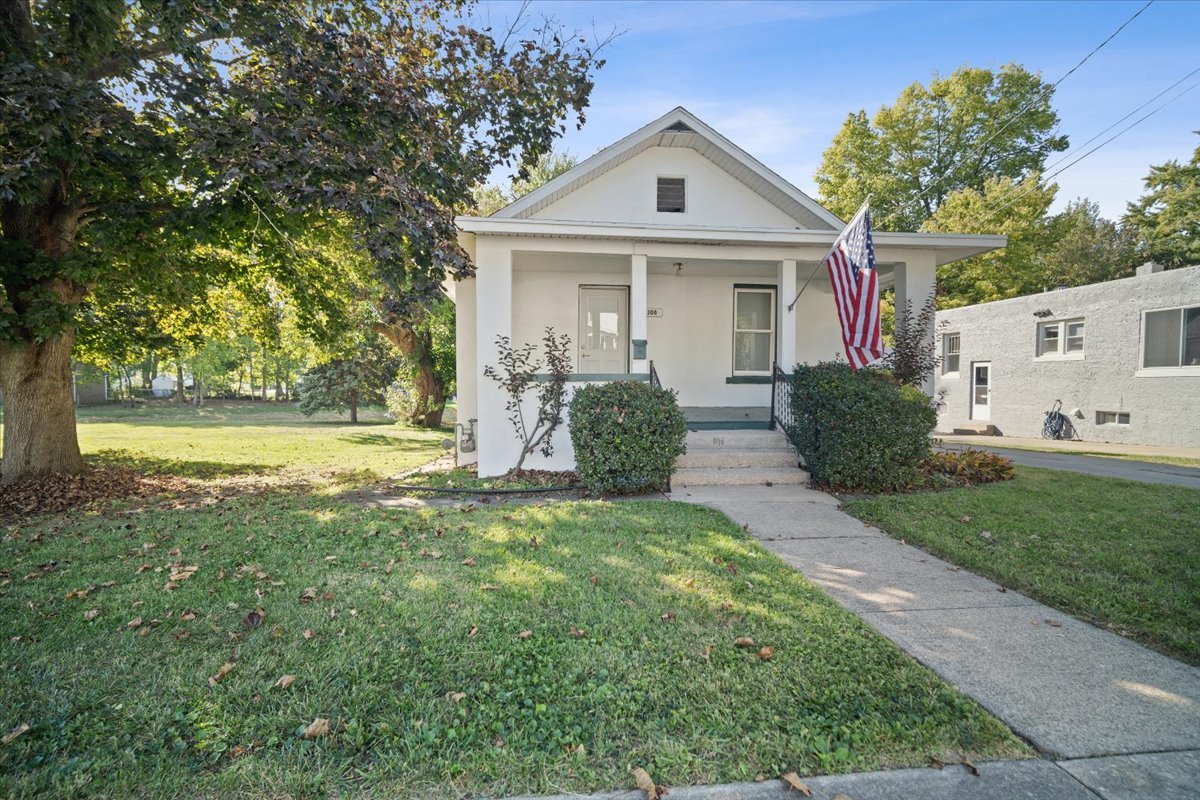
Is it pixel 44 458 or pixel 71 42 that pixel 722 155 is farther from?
pixel 44 458

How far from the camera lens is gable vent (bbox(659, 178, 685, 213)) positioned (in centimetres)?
1010

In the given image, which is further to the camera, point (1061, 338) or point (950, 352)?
point (950, 352)

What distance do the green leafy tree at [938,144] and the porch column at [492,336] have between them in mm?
22485

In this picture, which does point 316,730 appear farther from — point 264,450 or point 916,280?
point 264,450

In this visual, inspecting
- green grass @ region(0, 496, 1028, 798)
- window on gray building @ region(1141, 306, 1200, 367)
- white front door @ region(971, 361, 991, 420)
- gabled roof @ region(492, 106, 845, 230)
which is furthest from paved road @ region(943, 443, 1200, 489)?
white front door @ region(971, 361, 991, 420)

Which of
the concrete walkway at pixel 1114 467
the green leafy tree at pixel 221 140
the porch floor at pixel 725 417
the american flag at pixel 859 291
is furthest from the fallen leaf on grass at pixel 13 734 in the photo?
the concrete walkway at pixel 1114 467

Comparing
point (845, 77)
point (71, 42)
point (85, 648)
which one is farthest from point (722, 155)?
point (85, 648)

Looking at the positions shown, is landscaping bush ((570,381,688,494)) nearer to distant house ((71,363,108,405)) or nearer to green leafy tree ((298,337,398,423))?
green leafy tree ((298,337,398,423))

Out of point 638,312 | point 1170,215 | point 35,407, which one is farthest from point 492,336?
point 1170,215

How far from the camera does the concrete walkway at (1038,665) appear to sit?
2211 mm

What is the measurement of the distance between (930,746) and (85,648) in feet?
14.3

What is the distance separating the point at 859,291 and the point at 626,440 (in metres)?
3.69

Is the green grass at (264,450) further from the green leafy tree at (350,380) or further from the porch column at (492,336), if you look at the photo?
the green leafy tree at (350,380)

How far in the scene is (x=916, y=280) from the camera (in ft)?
30.5
